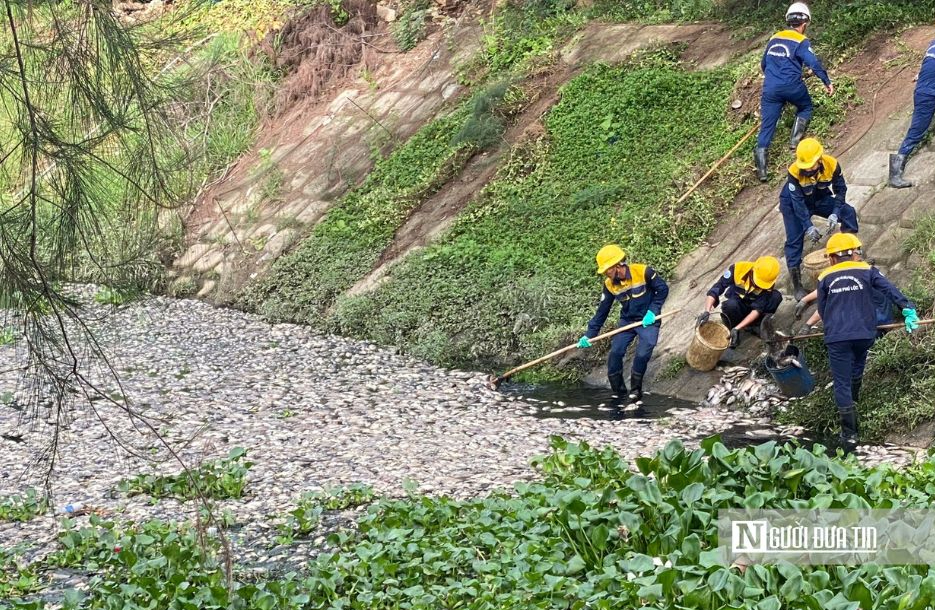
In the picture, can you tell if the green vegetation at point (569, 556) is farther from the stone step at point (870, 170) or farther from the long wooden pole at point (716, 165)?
the long wooden pole at point (716, 165)

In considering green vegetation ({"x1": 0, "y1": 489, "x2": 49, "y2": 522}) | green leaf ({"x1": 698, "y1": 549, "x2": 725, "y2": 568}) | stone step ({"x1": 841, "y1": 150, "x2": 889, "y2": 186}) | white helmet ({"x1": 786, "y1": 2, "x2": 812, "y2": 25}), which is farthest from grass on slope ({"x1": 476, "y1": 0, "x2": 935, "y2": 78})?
green vegetation ({"x1": 0, "y1": 489, "x2": 49, "y2": 522})

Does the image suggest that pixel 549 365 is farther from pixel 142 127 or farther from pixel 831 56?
pixel 142 127

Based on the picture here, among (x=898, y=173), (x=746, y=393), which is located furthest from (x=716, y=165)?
(x=746, y=393)

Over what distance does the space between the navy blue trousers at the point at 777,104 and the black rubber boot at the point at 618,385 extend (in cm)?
387

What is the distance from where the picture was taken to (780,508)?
21.6 ft

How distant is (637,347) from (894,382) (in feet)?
9.29

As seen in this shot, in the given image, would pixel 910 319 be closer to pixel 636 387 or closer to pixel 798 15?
pixel 636 387

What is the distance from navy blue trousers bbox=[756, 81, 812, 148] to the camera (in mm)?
13234

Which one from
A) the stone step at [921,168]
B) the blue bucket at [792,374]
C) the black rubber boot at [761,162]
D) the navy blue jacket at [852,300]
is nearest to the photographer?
the navy blue jacket at [852,300]

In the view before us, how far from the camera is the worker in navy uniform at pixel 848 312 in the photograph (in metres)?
9.48

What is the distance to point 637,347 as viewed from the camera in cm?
1193

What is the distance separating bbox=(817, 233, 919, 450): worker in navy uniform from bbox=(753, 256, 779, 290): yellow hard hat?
4.25 ft

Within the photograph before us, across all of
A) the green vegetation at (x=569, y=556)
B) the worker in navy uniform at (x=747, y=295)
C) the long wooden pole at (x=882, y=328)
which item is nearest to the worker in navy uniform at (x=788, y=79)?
the worker in navy uniform at (x=747, y=295)

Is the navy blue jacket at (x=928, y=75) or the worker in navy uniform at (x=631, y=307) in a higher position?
the navy blue jacket at (x=928, y=75)
